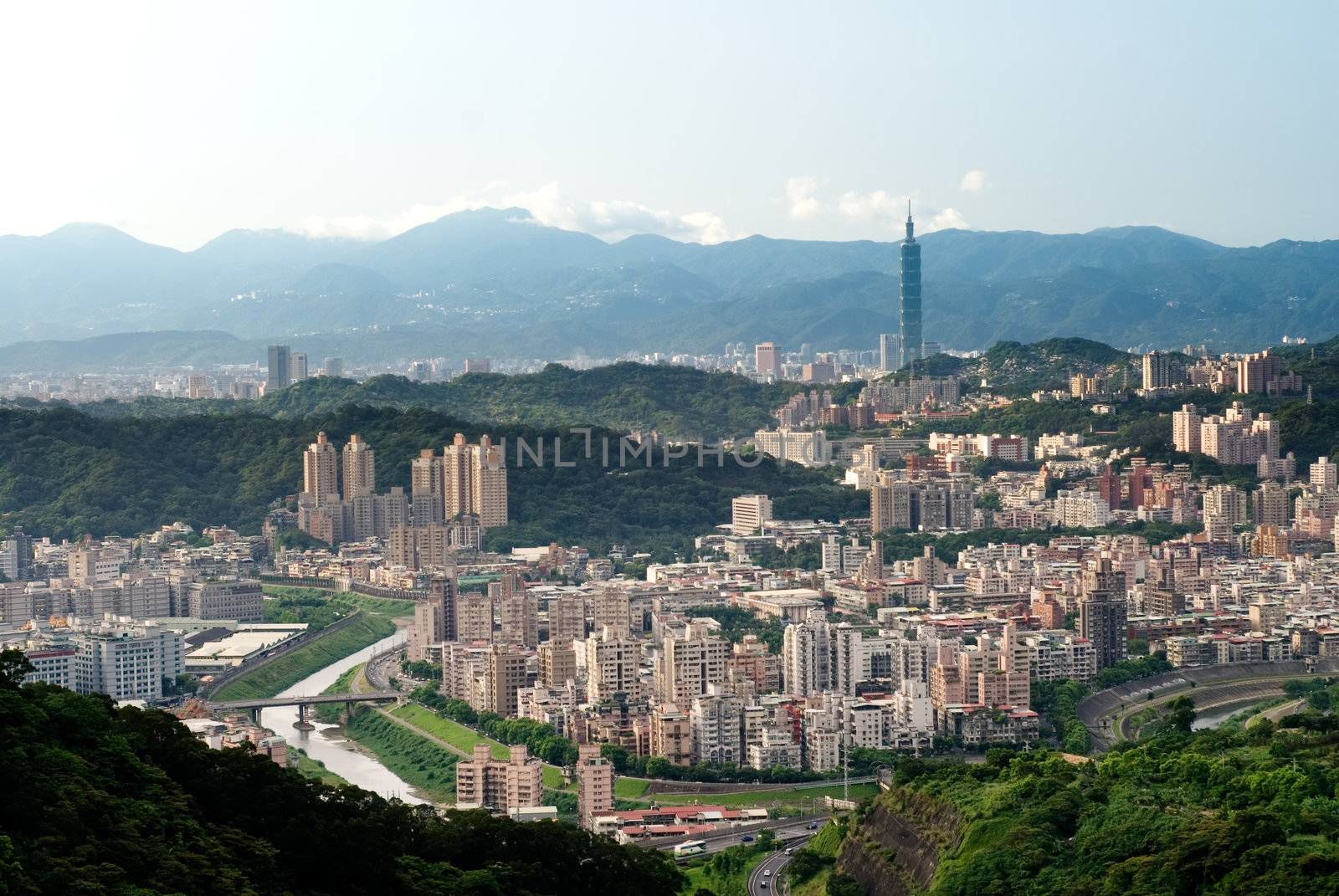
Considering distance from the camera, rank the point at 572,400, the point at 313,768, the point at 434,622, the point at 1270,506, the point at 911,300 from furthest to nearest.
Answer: the point at 911,300 < the point at 572,400 < the point at 1270,506 < the point at 434,622 < the point at 313,768

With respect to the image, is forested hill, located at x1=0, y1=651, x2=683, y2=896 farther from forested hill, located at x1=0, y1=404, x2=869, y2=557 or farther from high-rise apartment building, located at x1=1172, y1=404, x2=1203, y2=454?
high-rise apartment building, located at x1=1172, y1=404, x2=1203, y2=454

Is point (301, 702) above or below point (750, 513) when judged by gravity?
below

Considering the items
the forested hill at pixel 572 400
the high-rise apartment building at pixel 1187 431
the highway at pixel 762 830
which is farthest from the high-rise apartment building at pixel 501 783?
the forested hill at pixel 572 400

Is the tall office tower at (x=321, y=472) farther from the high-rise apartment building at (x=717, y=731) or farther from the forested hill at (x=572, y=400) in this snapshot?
the high-rise apartment building at (x=717, y=731)

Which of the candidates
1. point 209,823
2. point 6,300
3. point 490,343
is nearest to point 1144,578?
point 209,823

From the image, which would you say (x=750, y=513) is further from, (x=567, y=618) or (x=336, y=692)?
(x=336, y=692)

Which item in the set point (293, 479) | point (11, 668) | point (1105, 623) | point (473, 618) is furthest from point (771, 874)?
point (293, 479)

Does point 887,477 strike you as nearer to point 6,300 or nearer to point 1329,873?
point 1329,873

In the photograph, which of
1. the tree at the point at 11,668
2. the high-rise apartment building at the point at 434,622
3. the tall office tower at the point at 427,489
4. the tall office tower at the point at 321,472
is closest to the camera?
the tree at the point at 11,668
